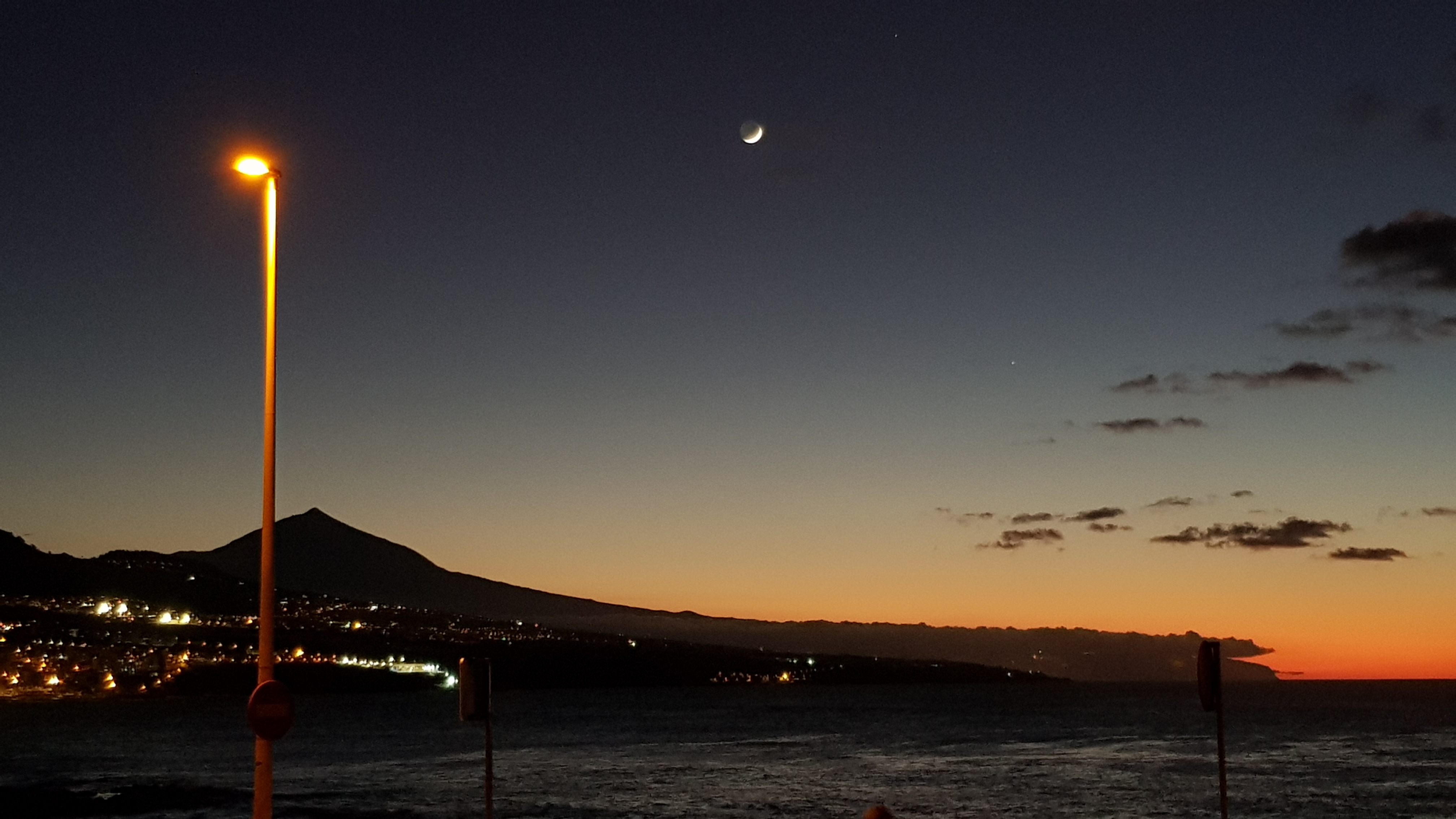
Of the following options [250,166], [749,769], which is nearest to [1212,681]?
[250,166]

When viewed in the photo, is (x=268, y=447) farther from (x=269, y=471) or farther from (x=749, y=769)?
(x=749, y=769)

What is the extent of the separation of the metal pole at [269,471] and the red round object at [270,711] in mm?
687

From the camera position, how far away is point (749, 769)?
246 feet

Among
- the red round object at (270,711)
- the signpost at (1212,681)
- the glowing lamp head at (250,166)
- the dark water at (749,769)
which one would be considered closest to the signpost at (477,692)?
the red round object at (270,711)

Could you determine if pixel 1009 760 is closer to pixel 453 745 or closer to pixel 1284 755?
pixel 1284 755

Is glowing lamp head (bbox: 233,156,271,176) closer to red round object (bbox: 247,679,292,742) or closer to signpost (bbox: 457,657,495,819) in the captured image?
red round object (bbox: 247,679,292,742)

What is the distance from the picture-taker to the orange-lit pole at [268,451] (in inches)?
570

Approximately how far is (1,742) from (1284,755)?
87.7 metres

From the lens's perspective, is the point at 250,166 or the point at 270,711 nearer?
the point at 270,711

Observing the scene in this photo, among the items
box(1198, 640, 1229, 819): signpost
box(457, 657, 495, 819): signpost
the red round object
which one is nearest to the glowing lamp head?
the red round object

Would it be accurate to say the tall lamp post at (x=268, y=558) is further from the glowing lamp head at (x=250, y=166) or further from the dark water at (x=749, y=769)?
the dark water at (x=749, y=769)

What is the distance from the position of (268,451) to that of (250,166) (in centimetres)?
306

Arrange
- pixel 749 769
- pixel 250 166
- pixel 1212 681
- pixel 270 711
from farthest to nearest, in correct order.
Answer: pixel 749 769, pixel 250 166, pixel 1212 681, pixel 270 711

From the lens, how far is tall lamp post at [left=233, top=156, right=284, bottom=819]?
530 inches
